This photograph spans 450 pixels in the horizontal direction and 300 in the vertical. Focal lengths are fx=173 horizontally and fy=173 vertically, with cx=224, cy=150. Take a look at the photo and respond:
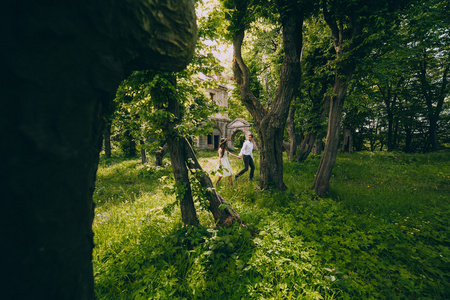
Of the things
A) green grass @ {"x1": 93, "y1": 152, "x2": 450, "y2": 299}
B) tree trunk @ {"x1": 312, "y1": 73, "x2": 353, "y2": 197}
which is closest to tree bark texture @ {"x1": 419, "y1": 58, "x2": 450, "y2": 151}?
green grass @ {"x1": 93, "y1": 152, "x2": 450, "y2": 299}

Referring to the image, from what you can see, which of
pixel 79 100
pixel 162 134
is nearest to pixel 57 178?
pixel 79 100

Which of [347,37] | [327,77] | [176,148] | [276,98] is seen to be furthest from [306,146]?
[176,148]

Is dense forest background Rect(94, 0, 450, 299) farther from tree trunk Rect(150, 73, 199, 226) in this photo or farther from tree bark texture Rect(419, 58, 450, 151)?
tree bark texture Rect(419, 58, 450, 151)

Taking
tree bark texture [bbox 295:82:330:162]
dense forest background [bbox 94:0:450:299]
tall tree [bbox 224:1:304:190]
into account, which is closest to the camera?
dense forest background [bbox 94:0:450:299]

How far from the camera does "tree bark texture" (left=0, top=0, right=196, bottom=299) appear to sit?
59 cm

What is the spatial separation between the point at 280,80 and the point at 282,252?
478 cm

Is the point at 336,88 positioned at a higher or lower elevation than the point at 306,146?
higher

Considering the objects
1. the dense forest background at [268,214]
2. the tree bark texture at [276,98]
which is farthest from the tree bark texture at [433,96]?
the tree bark texture at [276,98]

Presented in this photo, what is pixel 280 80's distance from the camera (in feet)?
18.1

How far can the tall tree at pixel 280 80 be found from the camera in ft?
16.3

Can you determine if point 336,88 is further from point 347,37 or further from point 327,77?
point 327,77

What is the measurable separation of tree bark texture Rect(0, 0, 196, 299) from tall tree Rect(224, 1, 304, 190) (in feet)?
16.8

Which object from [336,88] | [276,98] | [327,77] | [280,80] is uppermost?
[327,77]

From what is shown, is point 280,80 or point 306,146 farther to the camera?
point 306,146
